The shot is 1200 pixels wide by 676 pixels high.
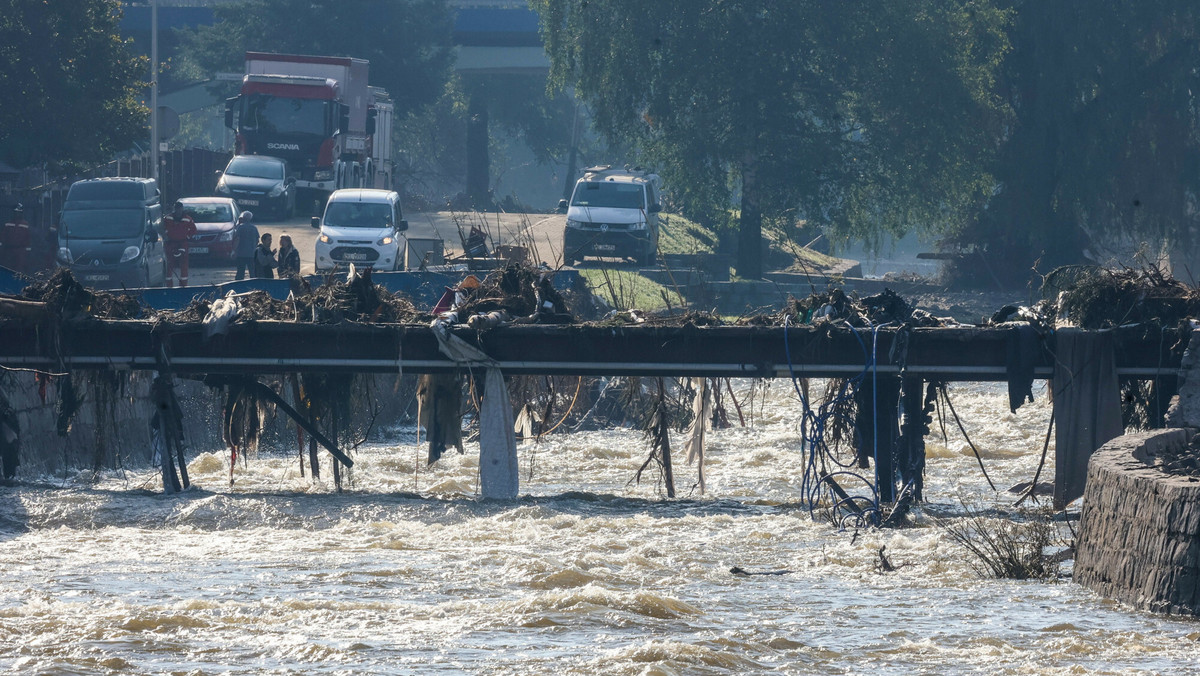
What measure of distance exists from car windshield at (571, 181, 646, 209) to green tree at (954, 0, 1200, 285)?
1033cm

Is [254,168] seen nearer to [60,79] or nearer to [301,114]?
[301,114]

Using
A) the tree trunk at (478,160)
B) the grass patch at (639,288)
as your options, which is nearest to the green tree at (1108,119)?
the grass patch at (639,288)

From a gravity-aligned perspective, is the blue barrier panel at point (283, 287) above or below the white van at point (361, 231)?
below

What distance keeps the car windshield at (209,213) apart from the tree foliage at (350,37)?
87.0 feet

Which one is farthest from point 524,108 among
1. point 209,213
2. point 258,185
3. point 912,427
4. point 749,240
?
point 912,427

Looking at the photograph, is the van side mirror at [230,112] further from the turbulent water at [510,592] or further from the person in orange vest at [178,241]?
the turbulent water at [510,592]

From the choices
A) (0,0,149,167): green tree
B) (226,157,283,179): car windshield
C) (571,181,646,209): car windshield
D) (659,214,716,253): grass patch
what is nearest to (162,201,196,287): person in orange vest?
(0,0,149,167): green tree

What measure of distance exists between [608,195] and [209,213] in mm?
9923

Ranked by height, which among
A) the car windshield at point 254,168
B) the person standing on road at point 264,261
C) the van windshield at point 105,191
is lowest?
the person standing on road at point 264,261

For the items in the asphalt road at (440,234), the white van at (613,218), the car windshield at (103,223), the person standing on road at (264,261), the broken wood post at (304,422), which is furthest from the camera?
the white van at (613,218)

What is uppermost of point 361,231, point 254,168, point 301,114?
point 301,114

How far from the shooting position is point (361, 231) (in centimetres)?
3036

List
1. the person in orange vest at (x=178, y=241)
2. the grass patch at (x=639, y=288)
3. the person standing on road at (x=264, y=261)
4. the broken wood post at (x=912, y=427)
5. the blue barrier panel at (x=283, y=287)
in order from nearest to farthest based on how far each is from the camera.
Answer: the broken wood post at (x=912, y=427) → the blue barrier panel at (x=283, y=287) → the person standing on road at (x=264, y=261) → the grass patch at (x=639, y=288) → the person in orange vest at (x=178, y=241)

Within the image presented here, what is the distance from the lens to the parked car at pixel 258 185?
4141 cm
